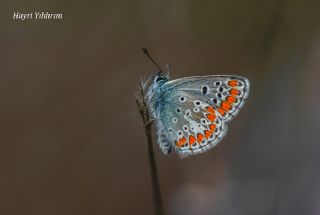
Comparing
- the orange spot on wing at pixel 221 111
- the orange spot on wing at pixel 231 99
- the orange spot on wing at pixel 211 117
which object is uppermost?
the orange spot on wing at pixel 231 99

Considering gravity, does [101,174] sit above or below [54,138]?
below

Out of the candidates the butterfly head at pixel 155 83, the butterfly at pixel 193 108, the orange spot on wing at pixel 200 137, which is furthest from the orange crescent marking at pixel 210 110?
the butterfly head at pixel 155 83

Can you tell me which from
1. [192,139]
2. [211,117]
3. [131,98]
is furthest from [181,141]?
[131,98]

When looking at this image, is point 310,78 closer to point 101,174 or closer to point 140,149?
point 140,149

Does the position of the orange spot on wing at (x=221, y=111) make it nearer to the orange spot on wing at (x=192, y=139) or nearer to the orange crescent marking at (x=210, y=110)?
the orange crescent marking at (x=210, y=110)

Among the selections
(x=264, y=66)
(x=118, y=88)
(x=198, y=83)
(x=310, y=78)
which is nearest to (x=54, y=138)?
(x=118, y=88)

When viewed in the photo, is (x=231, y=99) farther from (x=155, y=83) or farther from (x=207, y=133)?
(x=155, y=83)

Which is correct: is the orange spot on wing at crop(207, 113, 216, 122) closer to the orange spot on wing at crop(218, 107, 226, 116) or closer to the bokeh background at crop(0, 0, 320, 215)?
the orange spot on wing at crop(218, 107, 226, 116)
